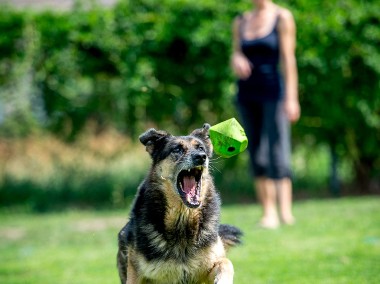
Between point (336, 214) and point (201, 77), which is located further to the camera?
point (201, 77)

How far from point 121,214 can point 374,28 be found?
16.6 ft

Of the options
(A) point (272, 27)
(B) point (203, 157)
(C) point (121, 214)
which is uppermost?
(A) point (272, 27)

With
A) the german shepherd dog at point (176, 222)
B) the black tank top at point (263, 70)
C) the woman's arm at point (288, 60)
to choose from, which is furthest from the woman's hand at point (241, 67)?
the german shepherd dog at point (176, 222)

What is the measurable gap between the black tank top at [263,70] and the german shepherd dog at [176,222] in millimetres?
3479

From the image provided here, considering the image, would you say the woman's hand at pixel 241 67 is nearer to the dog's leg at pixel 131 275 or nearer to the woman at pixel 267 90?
the woman at pixel 267 90

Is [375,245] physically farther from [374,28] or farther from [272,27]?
[374,28]

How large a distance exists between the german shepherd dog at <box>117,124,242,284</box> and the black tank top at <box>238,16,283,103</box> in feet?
11.4

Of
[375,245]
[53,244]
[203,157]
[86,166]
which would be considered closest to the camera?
[203,157]

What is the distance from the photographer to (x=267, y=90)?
930 cm

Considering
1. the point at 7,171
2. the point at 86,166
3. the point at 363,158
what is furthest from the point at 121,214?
the point at 363,158

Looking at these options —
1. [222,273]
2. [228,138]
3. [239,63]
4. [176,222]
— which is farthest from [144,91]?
[222,273]

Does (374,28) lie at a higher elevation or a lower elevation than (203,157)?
higher

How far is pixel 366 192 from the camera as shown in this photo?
1348 cm

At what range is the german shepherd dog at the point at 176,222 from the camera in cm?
550
